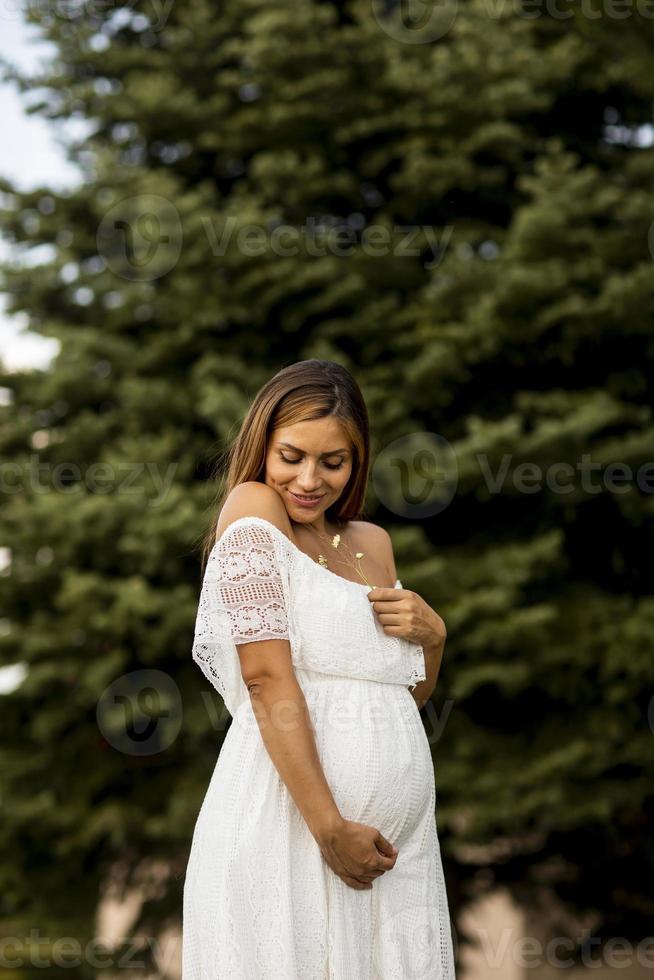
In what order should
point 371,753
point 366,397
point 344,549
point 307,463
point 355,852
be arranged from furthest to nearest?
Answer: 1. point 366,397
2. point 344,549
3. point 307,463
4. point 371,753
5. point 355,852

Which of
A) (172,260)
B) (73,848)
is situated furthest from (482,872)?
(172,260)

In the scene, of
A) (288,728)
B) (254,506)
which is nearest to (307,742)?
(288,728)

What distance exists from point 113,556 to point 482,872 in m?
3.14

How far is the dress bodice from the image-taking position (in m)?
2.20

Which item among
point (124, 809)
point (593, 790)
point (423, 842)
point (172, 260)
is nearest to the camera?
point (423, 842)

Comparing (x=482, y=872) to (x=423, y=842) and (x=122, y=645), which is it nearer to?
(x=122, y=645)

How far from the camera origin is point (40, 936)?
7.14 meters

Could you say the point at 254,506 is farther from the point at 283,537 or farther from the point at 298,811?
the point at 298,811

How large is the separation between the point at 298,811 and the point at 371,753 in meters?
0.18

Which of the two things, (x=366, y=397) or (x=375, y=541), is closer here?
(x=375, y=541)

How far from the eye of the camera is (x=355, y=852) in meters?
2.13

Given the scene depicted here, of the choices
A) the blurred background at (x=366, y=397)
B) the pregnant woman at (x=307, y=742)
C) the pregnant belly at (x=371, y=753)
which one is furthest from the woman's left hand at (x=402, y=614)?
the blurred background at (x=366, y=397)

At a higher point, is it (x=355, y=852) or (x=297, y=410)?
(x=297, y=410)

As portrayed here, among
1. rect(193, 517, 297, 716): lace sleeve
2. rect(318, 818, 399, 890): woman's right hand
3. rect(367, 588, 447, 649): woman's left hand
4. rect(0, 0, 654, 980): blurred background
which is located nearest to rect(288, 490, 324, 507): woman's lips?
rect(193, 517, 297, 716): lace sleeve
